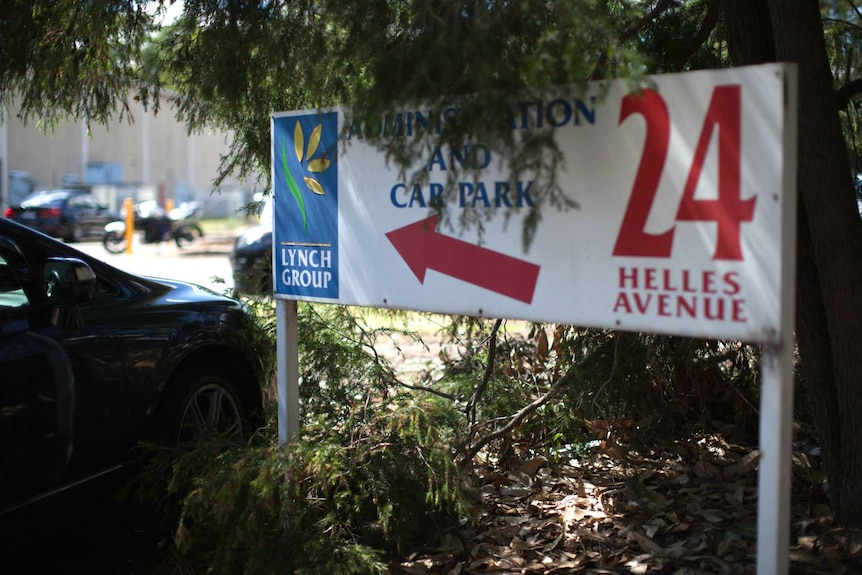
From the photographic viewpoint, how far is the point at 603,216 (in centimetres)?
283

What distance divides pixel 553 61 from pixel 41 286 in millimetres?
2654

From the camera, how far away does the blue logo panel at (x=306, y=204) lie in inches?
144

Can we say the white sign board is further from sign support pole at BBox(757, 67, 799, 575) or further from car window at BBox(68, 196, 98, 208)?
car window at BBox(68, 196, 98, 208)

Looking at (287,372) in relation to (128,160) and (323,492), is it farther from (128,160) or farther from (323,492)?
(128,160)

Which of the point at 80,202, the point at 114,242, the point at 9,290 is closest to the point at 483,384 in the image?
the point at 9,290

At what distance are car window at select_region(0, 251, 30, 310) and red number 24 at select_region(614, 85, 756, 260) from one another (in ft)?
9.15

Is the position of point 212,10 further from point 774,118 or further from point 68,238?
point 68,238

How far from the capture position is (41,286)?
12.8ft

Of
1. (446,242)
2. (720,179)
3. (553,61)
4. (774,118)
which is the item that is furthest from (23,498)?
(774,118)

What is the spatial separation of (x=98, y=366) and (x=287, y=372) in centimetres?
90

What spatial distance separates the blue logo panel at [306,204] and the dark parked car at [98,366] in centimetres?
88

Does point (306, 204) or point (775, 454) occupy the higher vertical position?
point (306, 204)

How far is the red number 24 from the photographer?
8.41ft

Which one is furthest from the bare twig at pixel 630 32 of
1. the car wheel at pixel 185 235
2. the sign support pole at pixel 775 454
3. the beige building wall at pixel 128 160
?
the beige building wall at pixel 128 160
